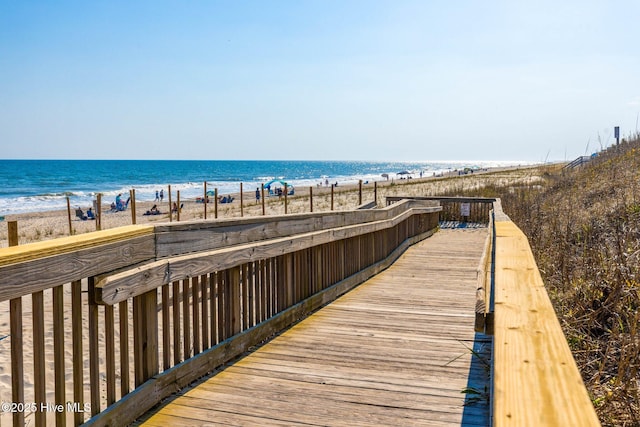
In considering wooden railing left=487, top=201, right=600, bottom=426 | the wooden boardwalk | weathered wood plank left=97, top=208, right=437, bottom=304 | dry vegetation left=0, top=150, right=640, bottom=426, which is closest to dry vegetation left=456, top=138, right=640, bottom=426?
dry vegetation left=0, top=150, right=640, bottom=426

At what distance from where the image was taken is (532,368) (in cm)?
169

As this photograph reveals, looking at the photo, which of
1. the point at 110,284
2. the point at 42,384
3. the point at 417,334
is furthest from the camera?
the point at 417,334

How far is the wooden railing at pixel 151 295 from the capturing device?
2.46 meters

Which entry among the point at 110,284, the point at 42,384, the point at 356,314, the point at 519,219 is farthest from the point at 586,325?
the point at 519,219

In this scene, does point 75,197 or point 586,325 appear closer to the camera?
point 586,325

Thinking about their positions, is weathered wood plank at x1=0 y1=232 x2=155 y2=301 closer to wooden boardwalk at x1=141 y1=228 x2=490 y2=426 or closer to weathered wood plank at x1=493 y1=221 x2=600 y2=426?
wooden boardwalk at x1=141 y1=228 x2=490 y2=426

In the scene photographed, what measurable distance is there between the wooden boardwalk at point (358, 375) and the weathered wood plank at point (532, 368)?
3.26ft

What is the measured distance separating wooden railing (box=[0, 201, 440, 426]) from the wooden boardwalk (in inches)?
7.1

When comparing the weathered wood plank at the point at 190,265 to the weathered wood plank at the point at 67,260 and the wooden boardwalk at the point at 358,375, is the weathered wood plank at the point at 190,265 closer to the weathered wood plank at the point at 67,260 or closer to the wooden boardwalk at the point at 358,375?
the weathered wood plank at the point at 67,260

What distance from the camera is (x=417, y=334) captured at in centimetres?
503

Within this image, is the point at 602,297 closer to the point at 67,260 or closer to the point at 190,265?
the point at 190,265

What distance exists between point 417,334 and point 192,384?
2.21m

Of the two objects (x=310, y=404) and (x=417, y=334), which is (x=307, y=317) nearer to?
(x=417, y=334)

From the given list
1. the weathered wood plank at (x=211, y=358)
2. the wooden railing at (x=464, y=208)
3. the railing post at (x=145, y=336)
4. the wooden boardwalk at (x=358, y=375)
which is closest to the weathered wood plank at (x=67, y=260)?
the railing post at (x=145, y=336)
